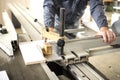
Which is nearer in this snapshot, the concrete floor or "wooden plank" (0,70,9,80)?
"wooden plank" (0,70,9,80)

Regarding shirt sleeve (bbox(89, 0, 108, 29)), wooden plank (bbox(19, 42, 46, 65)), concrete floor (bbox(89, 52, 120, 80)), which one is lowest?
concrete floor (bbox(89, 52, 120, 80))

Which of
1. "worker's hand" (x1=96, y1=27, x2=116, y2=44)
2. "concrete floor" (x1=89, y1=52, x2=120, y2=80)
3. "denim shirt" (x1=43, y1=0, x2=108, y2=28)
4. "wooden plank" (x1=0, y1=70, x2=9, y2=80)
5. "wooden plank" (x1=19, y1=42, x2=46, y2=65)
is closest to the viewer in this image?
"wooden plank" (x1=0, y1=70, x2=9, y2=80)

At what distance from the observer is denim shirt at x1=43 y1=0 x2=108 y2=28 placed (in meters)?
1.22

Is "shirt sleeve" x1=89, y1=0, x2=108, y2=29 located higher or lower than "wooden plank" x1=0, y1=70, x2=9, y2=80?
higher

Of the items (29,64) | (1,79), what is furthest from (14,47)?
(1,79)

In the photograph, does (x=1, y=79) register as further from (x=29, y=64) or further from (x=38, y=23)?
(x=38, y=23)

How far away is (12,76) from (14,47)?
276 millimetres

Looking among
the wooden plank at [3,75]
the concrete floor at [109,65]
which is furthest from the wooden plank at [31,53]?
the concrete floor at [109,65]

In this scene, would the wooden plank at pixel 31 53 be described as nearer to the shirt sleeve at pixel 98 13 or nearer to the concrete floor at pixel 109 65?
the shirt sleeve at pixel 98 13

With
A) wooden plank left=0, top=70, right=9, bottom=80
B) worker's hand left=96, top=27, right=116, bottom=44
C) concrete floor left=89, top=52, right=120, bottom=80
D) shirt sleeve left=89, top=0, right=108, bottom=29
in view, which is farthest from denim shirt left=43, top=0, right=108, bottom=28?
concrete floor left=89, top=52, right=120, bottom=80

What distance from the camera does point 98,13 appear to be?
1275mm

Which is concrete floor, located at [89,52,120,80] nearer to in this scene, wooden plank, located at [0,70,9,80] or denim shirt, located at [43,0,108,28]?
denim shirt, located at [43,0,108,28]

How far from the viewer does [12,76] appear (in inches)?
31.2

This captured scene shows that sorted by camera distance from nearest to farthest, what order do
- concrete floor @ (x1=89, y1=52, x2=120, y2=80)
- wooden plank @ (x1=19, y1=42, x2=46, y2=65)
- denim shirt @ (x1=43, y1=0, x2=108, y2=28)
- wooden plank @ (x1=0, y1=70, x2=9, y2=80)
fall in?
1. wooden plank @ (x1=0, y1=70, x2=9, y2=80)
2. wooden plank @ (x1=19, y1=42, x2=46, y2=65)
3. denim shirt @ (x1=43, y1=0, x2=108, y2=28)
4. concrete floor @ (x1=89, y1=52, x2=120, y2=80)
